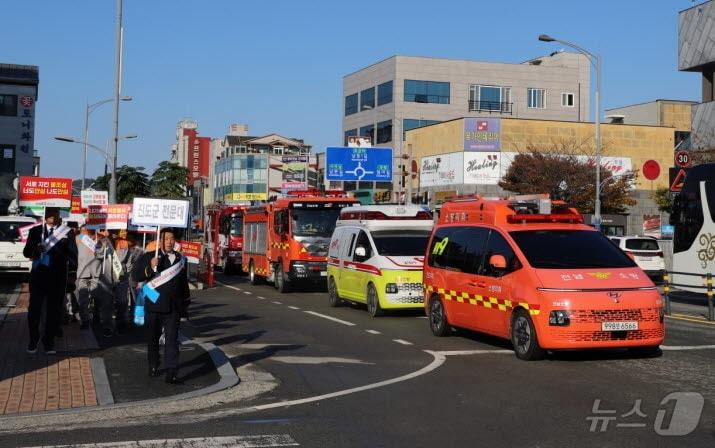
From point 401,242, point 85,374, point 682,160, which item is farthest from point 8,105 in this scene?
point 85,374

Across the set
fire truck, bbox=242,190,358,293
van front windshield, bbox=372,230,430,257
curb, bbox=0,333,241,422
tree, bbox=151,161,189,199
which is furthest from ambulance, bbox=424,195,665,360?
tree, bbox=151,161,189,199

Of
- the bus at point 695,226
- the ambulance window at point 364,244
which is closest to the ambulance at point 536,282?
the ambulance window at point 364,244

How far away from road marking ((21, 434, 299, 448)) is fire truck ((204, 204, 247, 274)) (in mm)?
30818

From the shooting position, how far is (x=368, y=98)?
77.2 m

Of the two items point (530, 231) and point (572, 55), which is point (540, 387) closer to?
point (530, 231)

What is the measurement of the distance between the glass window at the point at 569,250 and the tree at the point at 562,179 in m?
41.5

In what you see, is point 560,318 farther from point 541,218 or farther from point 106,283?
point 106,283

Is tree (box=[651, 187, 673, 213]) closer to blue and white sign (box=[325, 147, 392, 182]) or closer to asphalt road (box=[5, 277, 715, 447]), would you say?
blue and white sign (box=[325, 147, 392, 182])

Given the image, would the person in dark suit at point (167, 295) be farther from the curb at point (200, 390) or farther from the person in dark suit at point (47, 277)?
the person in dark suit at point (47, 277)

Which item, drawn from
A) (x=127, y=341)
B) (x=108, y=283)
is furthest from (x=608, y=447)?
(x=108, y=283)

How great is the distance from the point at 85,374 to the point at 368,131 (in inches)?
2621

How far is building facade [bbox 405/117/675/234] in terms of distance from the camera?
57.8 meters

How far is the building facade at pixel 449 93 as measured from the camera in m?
72.4

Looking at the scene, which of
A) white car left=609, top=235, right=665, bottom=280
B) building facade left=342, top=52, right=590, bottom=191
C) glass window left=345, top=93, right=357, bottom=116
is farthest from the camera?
glass window left=345, top=93, right=357, bottom=116
